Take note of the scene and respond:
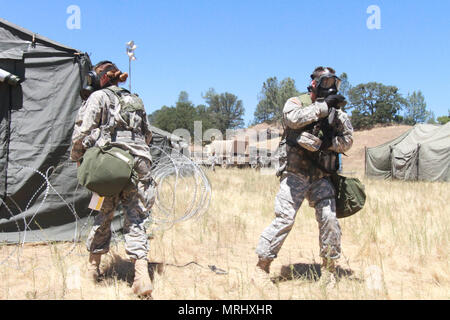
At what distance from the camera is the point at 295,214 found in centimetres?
300

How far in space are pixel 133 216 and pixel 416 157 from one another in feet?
44.6

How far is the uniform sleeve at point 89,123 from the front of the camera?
2943 millimetres

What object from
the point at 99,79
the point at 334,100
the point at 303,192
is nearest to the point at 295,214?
the point at 303,192

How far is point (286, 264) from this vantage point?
3.82 meters

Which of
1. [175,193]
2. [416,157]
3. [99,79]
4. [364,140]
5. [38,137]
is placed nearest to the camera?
[99,79]

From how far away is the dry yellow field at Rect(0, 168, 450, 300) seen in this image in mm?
2879

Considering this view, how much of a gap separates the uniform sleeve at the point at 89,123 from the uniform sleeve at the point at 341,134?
1852 millimetres

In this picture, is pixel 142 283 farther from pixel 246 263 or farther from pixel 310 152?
pixel 310 152

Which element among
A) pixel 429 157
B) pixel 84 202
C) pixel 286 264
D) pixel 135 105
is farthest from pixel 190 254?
pixel 429 157

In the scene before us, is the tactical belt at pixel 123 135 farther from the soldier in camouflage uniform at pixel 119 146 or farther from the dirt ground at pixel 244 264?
the dirt ground at pixel 244 264

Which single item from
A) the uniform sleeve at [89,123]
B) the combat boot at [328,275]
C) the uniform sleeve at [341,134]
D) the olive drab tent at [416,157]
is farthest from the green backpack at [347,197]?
the olive drab tent at [416,157]

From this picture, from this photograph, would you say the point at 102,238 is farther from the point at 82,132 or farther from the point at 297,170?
the point at 297,170

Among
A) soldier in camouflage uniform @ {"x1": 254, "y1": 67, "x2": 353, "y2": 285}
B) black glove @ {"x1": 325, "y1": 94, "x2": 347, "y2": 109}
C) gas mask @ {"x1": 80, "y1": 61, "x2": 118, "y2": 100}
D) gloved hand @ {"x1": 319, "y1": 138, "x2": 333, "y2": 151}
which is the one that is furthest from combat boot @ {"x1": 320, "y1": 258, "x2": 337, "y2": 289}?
gas mask @ {"x1": 80, "y1": 61, "x2": 118, "y2": 100}
